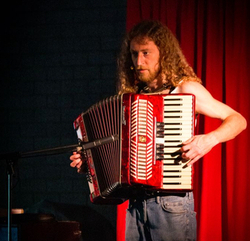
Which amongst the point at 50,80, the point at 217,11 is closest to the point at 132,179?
the point at 217,11

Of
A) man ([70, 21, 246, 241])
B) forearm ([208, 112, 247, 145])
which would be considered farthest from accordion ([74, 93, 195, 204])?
forearm ([208, 112, 247, 145])

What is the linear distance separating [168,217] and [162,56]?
34.9 inches

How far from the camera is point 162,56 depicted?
2.11m

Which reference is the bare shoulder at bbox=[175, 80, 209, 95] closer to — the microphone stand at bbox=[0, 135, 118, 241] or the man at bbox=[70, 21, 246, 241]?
the man at bbox=[70, 21, 246, 241]

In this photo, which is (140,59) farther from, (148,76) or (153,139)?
(153,139)

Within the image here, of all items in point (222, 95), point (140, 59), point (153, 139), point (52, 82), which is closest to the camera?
point (153, 139)

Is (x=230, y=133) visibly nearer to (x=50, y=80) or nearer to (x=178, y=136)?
(x=178, y=136)

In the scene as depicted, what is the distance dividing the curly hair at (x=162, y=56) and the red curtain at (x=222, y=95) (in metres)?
0.81

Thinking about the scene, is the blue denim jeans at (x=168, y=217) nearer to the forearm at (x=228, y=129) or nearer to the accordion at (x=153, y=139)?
the accordion at (x=153, y=139)

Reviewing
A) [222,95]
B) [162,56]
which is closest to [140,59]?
[162,56]

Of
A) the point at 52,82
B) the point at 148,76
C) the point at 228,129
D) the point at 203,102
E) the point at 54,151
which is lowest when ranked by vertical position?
the point at 54,151

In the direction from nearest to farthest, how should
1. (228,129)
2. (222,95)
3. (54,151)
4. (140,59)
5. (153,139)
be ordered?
(153,139) → (228,129) → (54,151) → (140,59) → (222,95)

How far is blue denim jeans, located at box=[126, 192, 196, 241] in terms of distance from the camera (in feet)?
5.86

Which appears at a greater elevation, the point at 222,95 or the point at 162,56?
the point at 162,56
